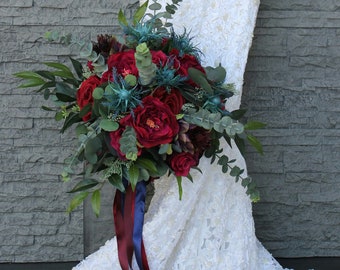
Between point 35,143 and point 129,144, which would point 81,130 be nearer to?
point 129,144

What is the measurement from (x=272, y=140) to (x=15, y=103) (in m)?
1.03

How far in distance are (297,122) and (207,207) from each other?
700mm

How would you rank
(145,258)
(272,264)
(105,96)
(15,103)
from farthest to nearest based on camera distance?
1. (15,103)
2. (272,264)
3. (145,258)
4. (105,96)

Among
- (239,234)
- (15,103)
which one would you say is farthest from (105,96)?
(15,103)

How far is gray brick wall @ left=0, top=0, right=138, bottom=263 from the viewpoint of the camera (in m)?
2.07

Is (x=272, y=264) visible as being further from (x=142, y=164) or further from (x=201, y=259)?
(x=142, y=164)

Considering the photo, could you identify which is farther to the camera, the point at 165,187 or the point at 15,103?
the point at 15,103

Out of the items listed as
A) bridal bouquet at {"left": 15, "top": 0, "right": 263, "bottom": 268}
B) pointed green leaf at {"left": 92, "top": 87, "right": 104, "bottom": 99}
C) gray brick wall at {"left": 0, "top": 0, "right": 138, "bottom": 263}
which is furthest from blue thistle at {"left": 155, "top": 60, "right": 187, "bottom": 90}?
gray brick wall at {"left": 0, "top": 0, "right": 138, "bottom": 263}

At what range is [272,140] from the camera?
2.22m

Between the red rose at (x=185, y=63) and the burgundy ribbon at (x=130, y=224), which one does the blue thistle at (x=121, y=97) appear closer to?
the red rose at (x=185, y=63)

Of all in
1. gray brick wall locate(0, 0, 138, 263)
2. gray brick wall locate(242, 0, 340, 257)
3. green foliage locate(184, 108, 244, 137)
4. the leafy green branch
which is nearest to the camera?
green foliage locate(184, 108, 244, 137)

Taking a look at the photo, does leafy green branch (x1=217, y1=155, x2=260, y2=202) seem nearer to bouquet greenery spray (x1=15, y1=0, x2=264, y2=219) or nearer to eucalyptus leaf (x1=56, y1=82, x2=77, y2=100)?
bouquet greenery spray (x1=15, y1=0, x2=264, y2=219)

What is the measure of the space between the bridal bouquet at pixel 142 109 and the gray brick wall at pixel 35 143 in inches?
21.5

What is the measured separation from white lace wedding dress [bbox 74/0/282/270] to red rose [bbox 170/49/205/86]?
8.1 inches
